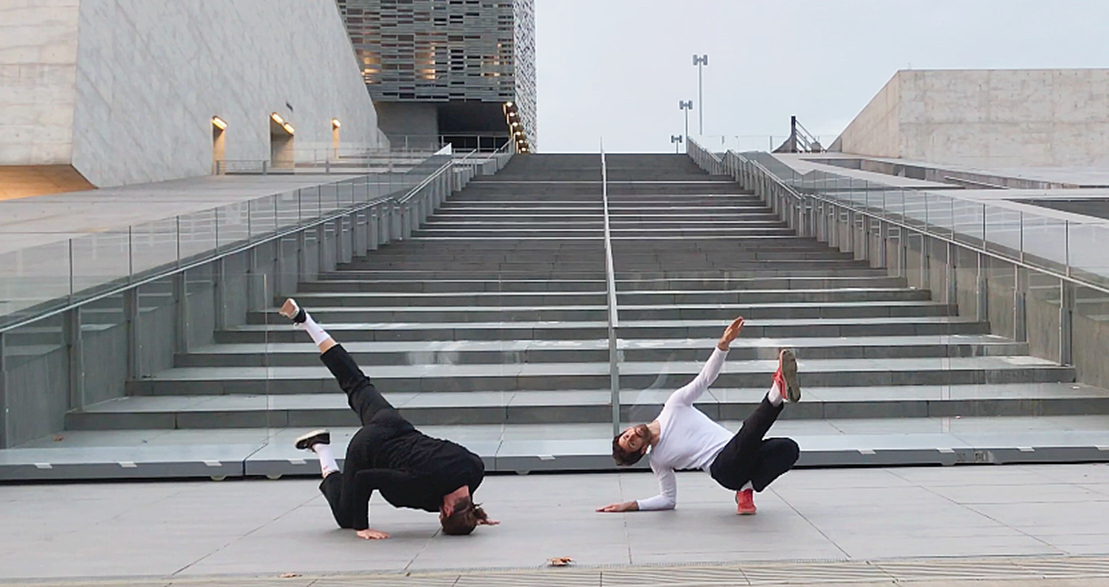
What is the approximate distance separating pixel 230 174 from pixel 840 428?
1104 inches

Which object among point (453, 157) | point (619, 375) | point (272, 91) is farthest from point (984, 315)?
point (272, 91)

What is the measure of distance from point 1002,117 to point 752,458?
37.2 metres

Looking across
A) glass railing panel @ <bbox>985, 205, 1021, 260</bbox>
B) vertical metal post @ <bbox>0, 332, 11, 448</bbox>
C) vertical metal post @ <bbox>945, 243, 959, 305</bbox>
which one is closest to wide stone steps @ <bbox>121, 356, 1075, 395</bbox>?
vertical metal post @ <bbox>0, 332, 11, 448</bbox>

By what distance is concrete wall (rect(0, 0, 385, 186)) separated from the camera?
23.4 metres

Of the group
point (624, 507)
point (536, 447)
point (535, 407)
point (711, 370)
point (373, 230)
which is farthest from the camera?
point (373, 230)

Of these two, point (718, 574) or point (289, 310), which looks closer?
point (718, 574)

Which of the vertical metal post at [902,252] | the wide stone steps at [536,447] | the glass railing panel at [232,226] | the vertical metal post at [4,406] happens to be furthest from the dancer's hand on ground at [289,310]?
the vertical metal post at [902,252]

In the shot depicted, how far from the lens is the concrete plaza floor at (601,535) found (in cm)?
478

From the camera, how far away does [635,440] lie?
577 cm

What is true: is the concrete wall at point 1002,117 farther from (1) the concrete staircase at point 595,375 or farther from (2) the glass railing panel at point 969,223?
(1) the concrete staircase at point 595,375

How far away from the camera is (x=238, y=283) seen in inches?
415

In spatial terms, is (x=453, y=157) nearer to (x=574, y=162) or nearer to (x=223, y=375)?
(x=574, y=162)

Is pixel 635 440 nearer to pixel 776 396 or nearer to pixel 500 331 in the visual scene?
pixel 776 396

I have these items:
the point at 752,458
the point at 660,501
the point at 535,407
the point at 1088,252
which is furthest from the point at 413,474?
the point at 1088,252
